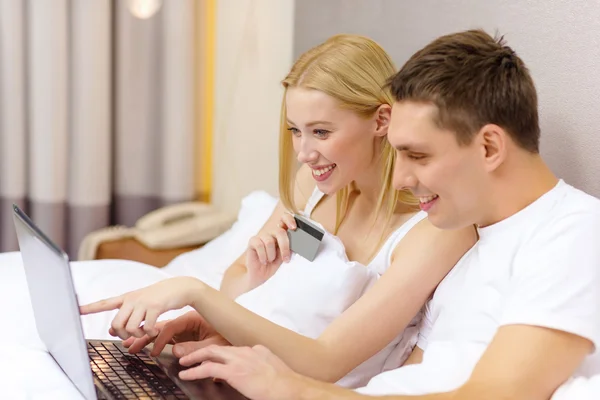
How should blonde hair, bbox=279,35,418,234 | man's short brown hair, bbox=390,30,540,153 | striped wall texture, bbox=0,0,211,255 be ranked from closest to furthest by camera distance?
man's short brown hair, bbox=390,30,540,153, blonde hair, bbox=279,35,418,234, striped wall texture, bbox=0,0,211,255

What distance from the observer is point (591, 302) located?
114cm

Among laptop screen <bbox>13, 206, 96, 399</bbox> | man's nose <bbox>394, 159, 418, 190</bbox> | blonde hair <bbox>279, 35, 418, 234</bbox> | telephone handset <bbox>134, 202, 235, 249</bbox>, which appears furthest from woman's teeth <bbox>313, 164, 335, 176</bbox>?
telephone handset <bbox>134, 202, 235, 249</bbox>

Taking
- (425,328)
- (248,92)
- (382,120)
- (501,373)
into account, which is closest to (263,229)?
(382,120)

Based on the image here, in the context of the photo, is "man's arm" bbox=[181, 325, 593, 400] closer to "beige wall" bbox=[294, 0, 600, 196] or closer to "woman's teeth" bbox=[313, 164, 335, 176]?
"beige wall" bbox=[294, 0, 600, 196]

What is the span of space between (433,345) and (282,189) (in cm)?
64

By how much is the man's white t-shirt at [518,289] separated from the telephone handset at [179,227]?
1439 millimetres

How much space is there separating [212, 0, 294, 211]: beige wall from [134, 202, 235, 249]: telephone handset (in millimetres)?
170

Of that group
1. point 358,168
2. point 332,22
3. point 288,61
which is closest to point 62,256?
point 358,168

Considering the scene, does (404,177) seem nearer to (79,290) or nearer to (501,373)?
(501,373)

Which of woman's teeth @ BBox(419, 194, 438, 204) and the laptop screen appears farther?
woman's teeth @ BBox(419, 194, 438, 204)

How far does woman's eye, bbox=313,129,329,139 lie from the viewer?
5.30ft

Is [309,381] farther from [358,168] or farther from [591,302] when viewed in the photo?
[358,168]

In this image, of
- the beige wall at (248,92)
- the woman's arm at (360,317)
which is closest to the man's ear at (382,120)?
the woman's arm at (360,317)

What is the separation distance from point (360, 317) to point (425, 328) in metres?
0.14
